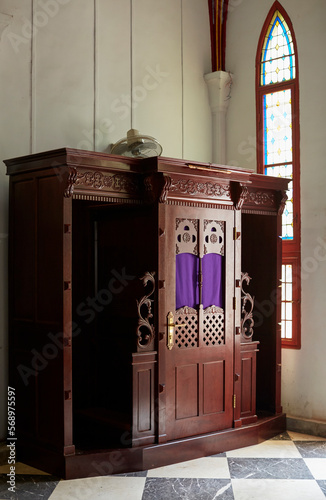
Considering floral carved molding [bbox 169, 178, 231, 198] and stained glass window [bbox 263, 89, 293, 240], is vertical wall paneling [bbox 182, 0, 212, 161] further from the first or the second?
floral carved molding [bbox 169, 178, 231, 198]

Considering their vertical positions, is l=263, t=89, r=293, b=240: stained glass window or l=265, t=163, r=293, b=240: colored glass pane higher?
l=263, t=89, r=293, b=240: stained glass window

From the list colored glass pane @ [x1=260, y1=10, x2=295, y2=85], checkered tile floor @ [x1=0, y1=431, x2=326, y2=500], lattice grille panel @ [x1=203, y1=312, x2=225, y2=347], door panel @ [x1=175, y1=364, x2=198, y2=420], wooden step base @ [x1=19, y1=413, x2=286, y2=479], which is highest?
colored glass pane @ [x1=260, y1=10, x2=295, y2=85]

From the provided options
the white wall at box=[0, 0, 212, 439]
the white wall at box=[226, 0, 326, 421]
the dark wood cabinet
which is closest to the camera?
the dark wood cabinet

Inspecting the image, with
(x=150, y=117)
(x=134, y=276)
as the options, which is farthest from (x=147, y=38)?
(x=134, y=276)

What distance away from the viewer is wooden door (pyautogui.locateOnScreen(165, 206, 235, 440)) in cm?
574

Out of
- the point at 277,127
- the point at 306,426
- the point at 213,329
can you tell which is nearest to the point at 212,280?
the point at 213,329

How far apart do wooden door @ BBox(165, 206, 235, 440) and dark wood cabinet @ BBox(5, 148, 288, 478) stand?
1 cm

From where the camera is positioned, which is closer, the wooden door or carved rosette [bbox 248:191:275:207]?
the wooden door

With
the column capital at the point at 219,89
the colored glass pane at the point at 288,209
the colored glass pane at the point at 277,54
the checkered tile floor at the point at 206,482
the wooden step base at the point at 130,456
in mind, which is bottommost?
the checkered tile floor at the point at 206,482

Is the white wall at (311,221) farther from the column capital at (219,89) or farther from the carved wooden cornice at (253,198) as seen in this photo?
the column capital at (219,89)

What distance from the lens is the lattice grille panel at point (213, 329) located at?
602cm

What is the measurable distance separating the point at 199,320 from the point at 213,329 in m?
0.21

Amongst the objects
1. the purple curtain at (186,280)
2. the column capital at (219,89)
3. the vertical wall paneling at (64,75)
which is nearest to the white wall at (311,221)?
the column capital at (219,89)

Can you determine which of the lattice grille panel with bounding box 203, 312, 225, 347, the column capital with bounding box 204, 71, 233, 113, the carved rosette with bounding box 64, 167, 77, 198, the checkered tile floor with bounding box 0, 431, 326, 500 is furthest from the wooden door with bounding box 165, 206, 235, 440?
the column capital with bounding box 204, 71, 233, 113
